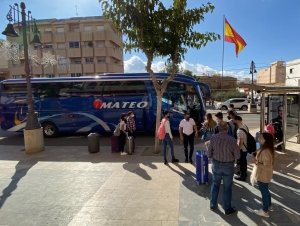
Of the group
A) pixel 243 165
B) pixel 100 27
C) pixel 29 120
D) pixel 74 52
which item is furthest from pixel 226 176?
pixel 74 52

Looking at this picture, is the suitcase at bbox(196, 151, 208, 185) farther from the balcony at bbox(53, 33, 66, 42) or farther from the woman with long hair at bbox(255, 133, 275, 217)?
the balcony at bbox(53, 33, 66, 42)

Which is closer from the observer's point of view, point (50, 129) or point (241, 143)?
point (241, 143)

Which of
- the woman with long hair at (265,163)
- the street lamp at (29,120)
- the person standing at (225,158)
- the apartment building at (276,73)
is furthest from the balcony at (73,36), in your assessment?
the apartment building at (276,73)

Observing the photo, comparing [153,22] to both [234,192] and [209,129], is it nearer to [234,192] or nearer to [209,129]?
[209,129]

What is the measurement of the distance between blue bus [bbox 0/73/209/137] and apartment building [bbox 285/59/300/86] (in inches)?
1411

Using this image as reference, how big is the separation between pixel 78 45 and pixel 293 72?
3964 cm

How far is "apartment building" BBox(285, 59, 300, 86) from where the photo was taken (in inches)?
1507

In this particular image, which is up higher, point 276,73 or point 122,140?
point 276,73

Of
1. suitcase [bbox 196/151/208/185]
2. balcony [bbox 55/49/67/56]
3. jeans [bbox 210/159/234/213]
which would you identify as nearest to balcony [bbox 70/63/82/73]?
balcony [bbox 55/49/67/56]

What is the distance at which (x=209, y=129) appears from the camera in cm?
616

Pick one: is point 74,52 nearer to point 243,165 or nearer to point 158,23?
point 158,23

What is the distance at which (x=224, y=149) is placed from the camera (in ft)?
12.2

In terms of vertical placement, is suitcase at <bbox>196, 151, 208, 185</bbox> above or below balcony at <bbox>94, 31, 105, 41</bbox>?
below

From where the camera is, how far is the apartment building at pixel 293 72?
3828 centimetres
